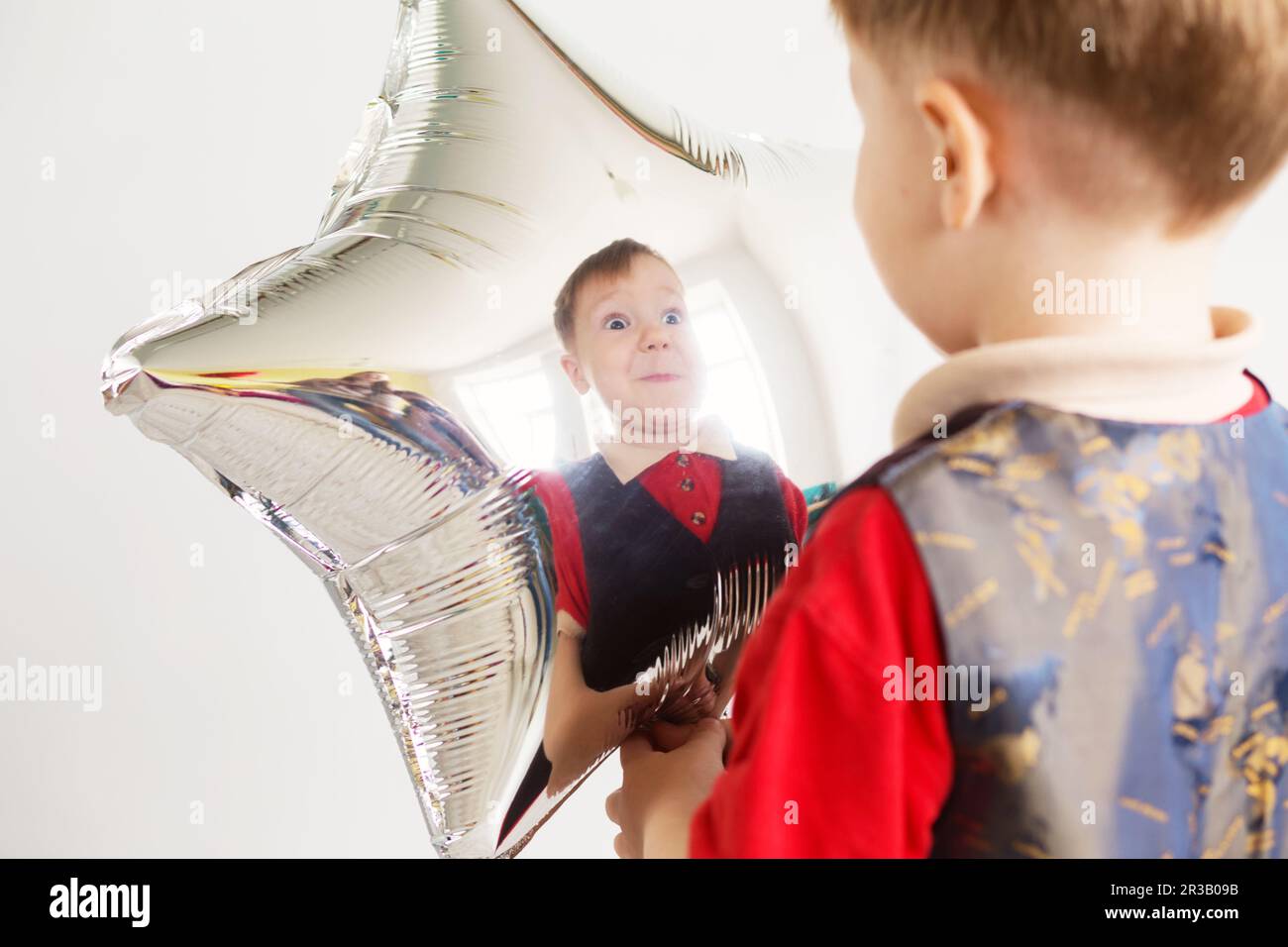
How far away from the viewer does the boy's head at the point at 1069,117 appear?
1.54ft

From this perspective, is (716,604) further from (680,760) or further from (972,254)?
(972,254)

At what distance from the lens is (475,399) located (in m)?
0.67

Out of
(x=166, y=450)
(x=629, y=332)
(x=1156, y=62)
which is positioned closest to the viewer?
(x=1156, y=62)

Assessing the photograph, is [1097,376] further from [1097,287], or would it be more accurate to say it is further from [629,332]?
[629,332]

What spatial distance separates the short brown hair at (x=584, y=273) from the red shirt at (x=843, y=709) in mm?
226

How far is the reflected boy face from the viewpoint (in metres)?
0.66

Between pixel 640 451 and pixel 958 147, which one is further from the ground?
pixel 958 147

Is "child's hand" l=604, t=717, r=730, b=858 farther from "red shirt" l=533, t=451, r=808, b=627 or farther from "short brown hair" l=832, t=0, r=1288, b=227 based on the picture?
Result: "short brown hair" l=832, t=0, r=1288, b=227

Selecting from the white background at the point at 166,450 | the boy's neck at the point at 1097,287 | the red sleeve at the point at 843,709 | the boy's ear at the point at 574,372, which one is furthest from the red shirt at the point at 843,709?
the white background at the point at 166,450

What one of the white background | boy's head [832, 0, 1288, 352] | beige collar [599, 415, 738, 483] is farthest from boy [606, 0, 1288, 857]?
the white background

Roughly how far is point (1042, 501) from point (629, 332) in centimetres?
26

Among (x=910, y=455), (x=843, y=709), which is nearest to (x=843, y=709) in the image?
(x=843, y=709)

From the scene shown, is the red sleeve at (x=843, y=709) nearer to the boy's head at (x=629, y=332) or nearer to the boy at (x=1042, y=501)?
the boy at (x=1042, y=501)

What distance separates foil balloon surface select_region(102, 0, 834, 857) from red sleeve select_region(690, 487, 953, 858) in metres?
0.20
